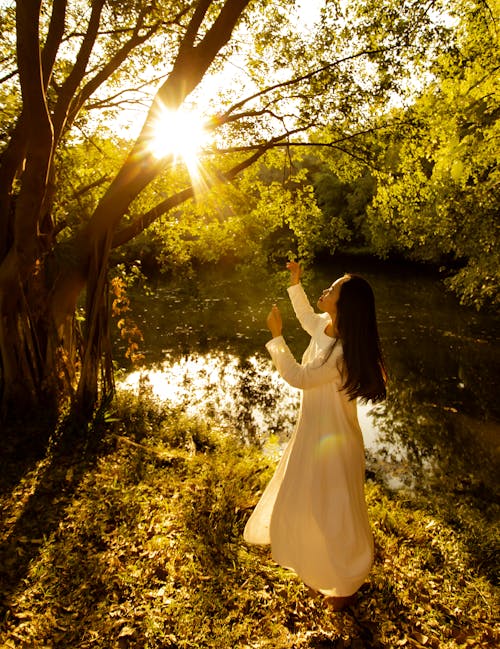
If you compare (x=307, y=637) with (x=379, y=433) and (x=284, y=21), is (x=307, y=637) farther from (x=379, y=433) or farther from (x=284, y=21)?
(x=284, y=21)

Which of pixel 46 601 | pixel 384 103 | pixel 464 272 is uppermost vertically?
pixel 384 103

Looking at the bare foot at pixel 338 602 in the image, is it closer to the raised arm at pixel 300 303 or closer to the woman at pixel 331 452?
the woman at pixel 331 452

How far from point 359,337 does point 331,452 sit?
91cm

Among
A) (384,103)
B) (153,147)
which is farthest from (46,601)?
(384,103)

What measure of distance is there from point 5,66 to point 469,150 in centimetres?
1014

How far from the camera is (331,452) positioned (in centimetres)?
306

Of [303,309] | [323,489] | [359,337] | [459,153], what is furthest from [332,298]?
[459,153]

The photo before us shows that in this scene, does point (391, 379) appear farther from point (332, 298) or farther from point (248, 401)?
point (332, 298)

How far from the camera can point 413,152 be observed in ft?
25.6

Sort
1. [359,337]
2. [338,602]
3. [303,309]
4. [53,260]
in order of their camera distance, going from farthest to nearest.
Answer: [53,260]
[303,309]
[338,602]
[359,337]

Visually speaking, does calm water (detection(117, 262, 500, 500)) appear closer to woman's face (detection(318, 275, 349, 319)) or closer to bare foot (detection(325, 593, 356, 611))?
bare foot (detection(325, 593, 356, 611))

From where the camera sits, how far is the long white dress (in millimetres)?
2992

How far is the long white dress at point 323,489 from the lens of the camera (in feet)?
9.82

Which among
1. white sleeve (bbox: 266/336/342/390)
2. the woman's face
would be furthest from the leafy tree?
white sleeve (bbox: 266/336/342/390)
